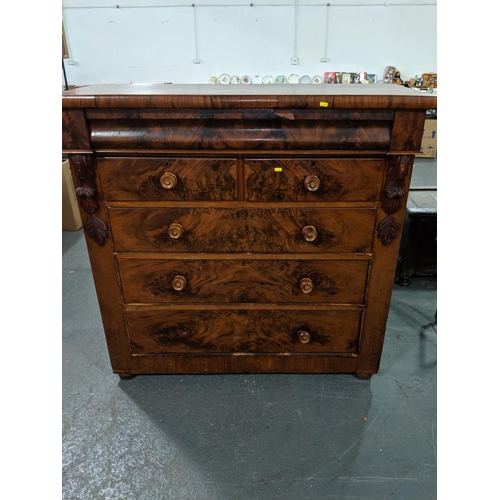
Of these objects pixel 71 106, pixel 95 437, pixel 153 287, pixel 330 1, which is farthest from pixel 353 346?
pixel 330 1

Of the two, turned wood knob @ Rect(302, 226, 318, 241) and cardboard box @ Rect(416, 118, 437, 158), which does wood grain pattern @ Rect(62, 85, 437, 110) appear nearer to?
turned wood knob @ Rect(302, 226, 318, 241)

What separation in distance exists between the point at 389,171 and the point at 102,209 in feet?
3.34

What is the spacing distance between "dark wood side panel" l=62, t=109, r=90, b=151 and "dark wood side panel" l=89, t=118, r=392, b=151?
0.03m

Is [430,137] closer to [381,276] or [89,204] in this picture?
[381,276]

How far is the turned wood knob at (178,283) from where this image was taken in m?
1.38

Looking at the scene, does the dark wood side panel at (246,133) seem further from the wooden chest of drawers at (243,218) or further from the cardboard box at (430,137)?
the cardboard box at (430,137)

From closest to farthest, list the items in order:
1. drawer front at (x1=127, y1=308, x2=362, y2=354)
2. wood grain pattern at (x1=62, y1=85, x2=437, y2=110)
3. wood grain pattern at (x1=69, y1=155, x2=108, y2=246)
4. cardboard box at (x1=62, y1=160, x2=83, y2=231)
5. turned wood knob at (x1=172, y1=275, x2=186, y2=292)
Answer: wood grain pattern at (x1=62, y1=85, x2=437, y2=110) < wood grain pattern at (x1=69, y1=155, x2=108, y2=246) < turned wood knob at (x1=172, y1=275, x2=186, y2=292) < drawer front at (x1=127, y1=308, x2=362, y2=354) < cardboard box at (x1=62, y1=160, x2=83, y2=231)

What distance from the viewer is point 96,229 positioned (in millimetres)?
1313

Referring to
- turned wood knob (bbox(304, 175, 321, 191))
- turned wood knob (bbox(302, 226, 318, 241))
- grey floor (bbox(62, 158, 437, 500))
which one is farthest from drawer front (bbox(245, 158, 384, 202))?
grey floor (bbox(62, 158, 437, 500))

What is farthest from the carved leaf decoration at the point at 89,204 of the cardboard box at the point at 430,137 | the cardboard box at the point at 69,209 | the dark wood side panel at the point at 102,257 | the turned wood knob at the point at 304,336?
the cardboard box at the point at 430,137

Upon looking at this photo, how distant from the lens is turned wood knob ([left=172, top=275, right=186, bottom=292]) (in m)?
1.38

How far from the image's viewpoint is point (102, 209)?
129 centimetres

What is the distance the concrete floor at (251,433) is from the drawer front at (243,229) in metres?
0.66

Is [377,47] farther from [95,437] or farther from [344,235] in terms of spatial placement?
[95,437]
